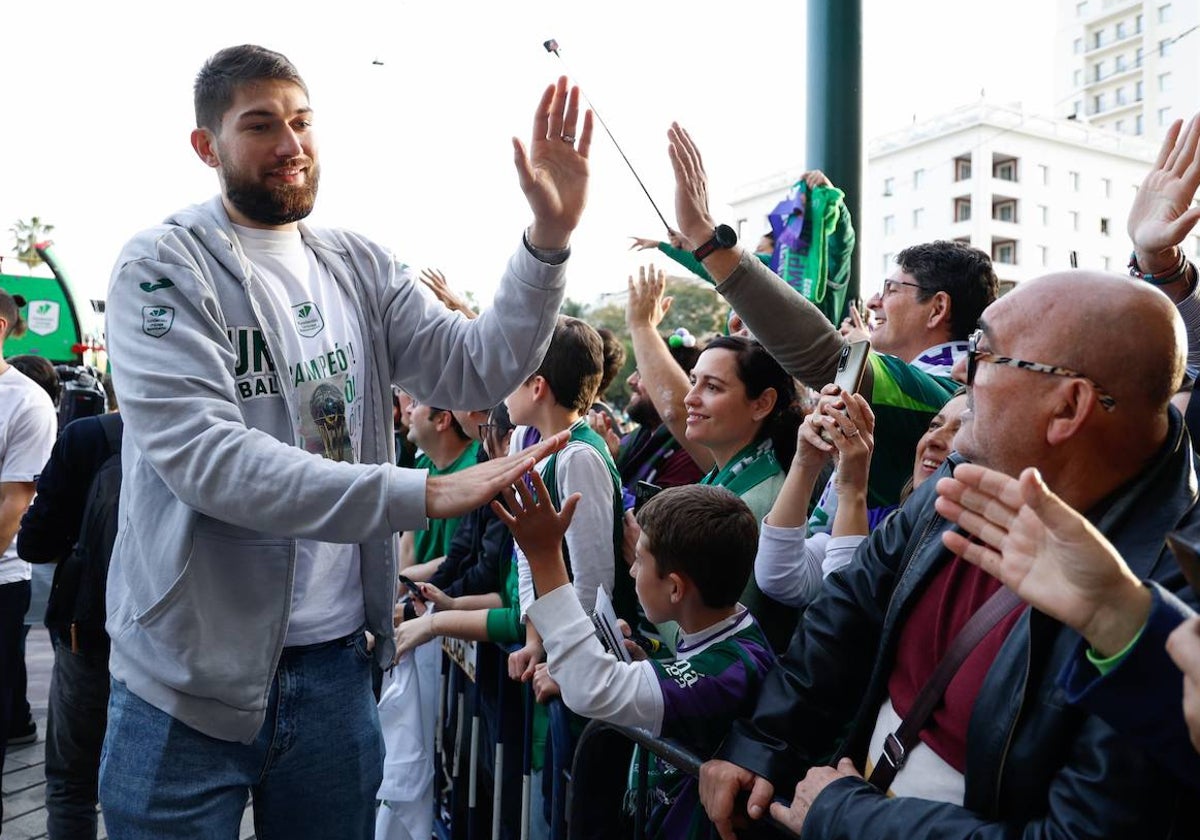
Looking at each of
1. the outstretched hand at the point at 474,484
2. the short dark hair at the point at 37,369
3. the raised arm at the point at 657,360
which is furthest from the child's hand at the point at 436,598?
the short dark hair at the point at 37,369

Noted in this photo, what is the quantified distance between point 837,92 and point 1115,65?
82015 millimetres

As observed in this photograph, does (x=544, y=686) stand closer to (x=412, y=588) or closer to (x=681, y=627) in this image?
(x=681, y=627)

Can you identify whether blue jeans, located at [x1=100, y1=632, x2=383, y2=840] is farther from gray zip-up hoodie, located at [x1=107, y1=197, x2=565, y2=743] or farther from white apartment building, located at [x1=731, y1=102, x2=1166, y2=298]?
white apartment building, located at [x1=731, y1=102, x2=1166, y2=298]

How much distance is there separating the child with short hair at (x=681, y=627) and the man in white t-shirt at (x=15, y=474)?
3.16 meters

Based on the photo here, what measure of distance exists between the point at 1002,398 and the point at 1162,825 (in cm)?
73

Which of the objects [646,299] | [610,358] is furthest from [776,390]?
[610,358]

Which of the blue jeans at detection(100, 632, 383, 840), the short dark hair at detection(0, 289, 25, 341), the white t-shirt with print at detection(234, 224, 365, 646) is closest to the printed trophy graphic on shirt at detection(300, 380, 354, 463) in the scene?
the white t-shirt with print at detection(234, 224, 365, 646)

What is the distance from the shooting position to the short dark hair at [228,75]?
210 centimetres

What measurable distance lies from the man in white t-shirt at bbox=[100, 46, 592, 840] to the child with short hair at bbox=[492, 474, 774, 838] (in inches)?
14.2

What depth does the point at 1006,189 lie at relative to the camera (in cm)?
6084

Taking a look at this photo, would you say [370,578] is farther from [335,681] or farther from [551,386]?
[551,386]

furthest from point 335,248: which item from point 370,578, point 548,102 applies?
point 370,578

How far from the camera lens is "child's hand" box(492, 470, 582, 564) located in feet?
6.76

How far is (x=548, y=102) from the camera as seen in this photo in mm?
2143
